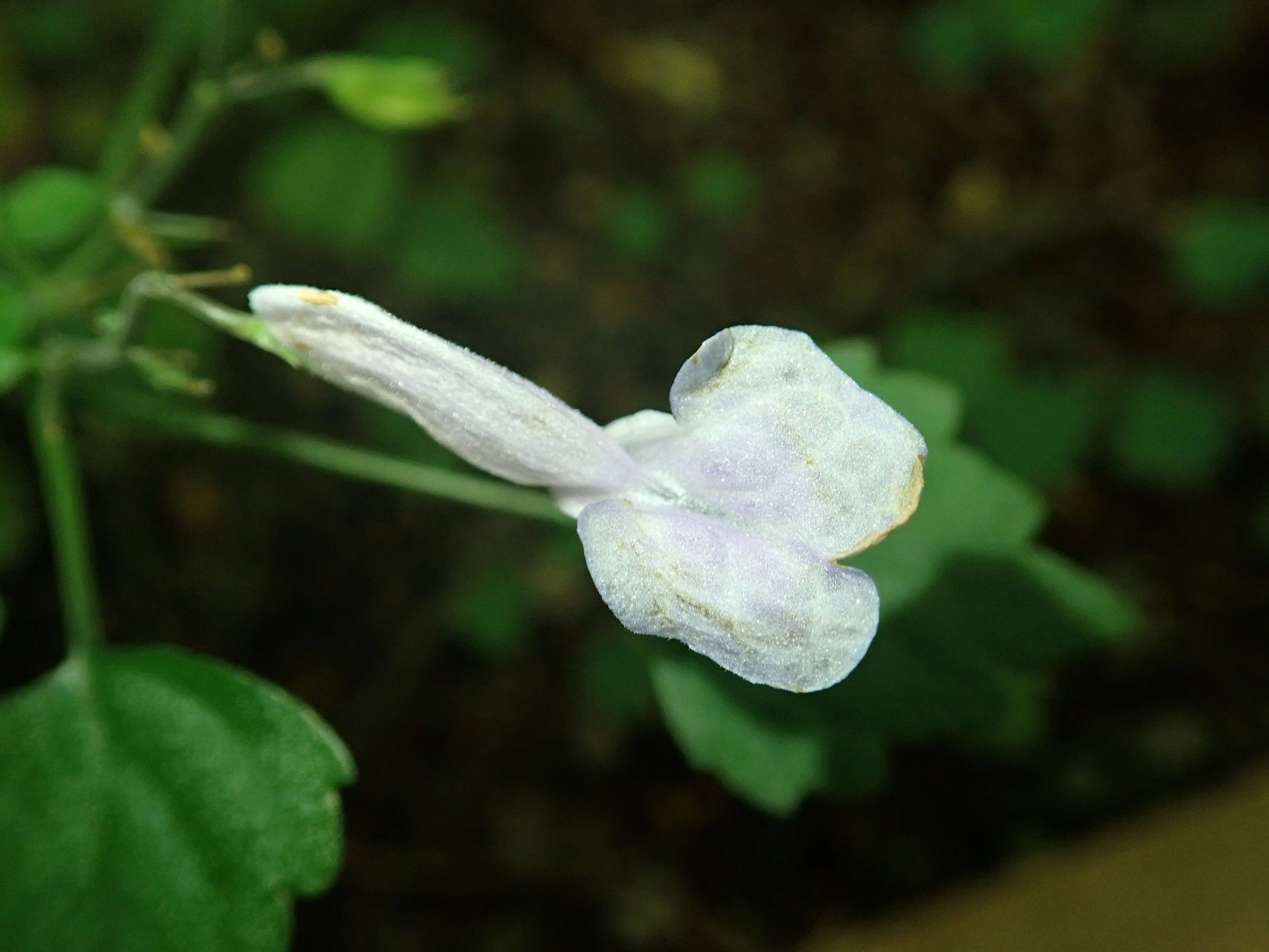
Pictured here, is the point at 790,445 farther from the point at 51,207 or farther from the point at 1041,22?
the point at 1041,22

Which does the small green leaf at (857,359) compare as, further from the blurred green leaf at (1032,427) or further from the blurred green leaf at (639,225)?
the blurred green leaf at (639,225)

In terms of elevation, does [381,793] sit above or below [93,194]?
below

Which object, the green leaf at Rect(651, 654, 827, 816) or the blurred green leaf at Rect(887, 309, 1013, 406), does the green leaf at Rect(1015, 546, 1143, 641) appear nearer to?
the green leaf at Rect(651, 654, 827, 816)

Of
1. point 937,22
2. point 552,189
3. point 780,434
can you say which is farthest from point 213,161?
point 780,434

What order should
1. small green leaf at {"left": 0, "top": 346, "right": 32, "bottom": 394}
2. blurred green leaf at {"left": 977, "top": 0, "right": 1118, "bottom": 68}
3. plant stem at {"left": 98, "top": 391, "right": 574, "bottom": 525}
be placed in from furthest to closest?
blurred green leaf at {"left": 977, "top": 0, "right": 1118, "bottom": 68}, plant stem at {"left": 98, "top": 391, "right": 574, "bottom": 525}, small green leaf at {"left": 0, "top": 346, "right": 32, "bottom": 394}

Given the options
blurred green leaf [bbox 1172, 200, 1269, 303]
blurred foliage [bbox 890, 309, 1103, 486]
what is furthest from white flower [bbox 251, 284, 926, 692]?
blurred green leaf [bbox 1172, 200, 1269, 303]

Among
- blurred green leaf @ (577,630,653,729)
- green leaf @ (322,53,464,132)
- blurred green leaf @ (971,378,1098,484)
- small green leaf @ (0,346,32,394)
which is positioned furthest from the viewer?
blurred green leaf @ (971,378,1098,484)

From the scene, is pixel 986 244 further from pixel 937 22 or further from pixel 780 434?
pixel 780 434
